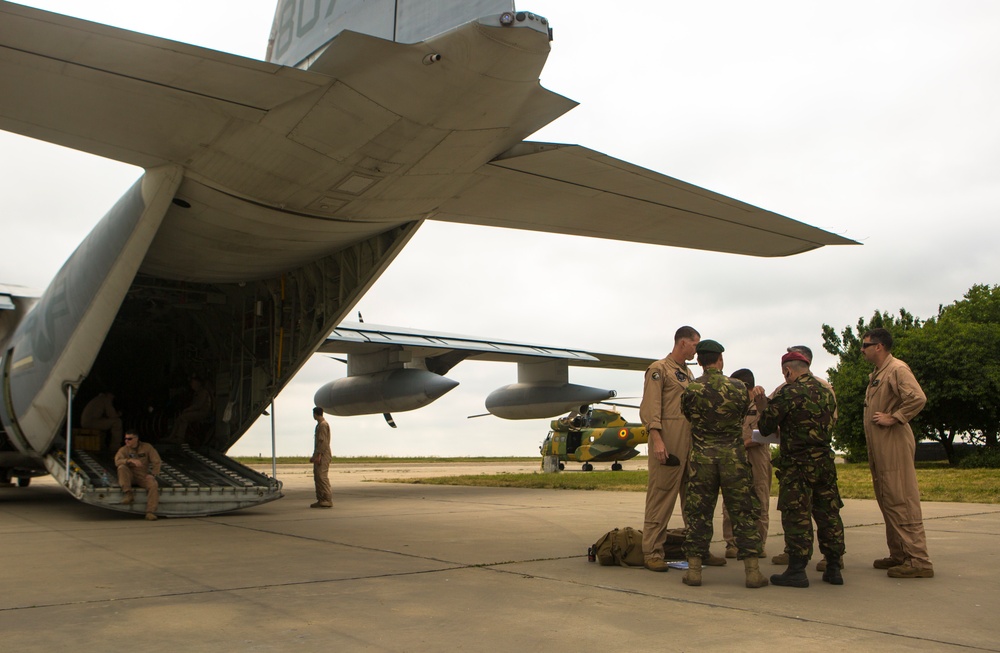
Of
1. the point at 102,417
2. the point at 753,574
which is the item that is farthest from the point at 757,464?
the point at 102,417

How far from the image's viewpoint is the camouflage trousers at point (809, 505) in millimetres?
5160

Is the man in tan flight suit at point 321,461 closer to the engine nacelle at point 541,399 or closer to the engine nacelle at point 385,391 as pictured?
the engine nacelle at point 385,391

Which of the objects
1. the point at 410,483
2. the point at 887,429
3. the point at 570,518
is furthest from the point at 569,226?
the point at 410,483

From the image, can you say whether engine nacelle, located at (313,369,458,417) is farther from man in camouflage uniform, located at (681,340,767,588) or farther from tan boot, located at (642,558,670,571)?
man in camouflage uniform, located at (681,340,767,588)

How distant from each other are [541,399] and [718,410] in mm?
13455

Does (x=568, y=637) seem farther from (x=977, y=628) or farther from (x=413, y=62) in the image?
(x=413, y=62)

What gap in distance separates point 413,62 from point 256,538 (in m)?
4.93

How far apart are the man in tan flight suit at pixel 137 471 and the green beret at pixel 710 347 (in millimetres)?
7180

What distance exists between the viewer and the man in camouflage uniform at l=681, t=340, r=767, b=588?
507 centimetres

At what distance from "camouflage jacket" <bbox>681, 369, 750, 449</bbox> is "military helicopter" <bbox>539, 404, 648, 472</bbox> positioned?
67.4 ft

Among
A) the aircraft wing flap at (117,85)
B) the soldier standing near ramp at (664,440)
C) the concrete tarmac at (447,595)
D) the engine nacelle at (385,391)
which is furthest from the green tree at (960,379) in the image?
the aircraft wing flap at (117,85)

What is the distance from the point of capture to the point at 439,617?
4203 millimetres

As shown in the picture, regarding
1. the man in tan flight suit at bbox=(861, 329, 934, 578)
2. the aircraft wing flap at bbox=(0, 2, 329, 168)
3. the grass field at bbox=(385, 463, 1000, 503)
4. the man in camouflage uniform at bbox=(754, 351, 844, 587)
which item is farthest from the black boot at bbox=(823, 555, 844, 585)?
the grass field at bbox=(385, 463, 1000, 503)

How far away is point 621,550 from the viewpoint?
588cm
